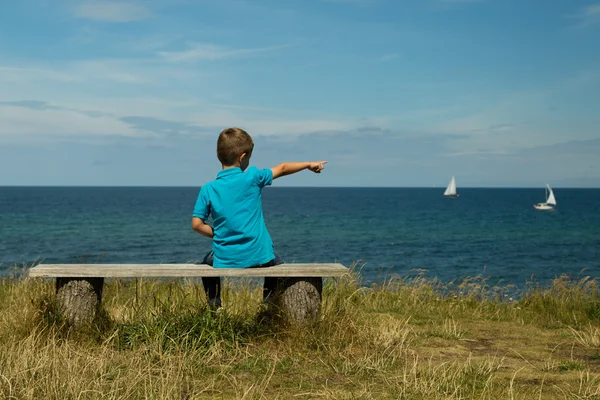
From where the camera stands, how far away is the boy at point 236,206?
5773mm

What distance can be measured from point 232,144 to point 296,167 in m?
0.63

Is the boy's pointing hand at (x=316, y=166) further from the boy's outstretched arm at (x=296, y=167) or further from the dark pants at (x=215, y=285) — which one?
the dark pants at (x=215, y=285)

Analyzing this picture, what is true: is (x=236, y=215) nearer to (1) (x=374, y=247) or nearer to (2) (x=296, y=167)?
(2) (x=296, y=167)

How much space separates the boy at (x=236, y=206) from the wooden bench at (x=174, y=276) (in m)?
0.18

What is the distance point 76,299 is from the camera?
573 cm

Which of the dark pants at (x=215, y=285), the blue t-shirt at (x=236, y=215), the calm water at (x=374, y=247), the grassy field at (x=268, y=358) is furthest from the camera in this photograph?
the calm water at (x=374, y=247)

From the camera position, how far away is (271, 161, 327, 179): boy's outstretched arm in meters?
5.88

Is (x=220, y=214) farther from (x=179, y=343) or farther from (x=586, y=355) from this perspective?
(x=586, y=355)

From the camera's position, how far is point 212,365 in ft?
17.0

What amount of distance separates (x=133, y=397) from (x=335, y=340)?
2007 millimetres

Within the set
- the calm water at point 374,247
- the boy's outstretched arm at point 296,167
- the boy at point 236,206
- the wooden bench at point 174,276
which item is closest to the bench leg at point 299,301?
the wooden bench at point 174,276

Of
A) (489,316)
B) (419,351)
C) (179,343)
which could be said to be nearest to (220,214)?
(179,343)

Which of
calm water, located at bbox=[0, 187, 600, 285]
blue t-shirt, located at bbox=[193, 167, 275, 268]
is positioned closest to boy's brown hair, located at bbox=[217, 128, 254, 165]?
blue t-shirt, located at bbox=[193, 167, 275, 268]

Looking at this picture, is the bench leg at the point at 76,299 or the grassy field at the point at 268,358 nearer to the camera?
the grassy field at the point at 268,358
